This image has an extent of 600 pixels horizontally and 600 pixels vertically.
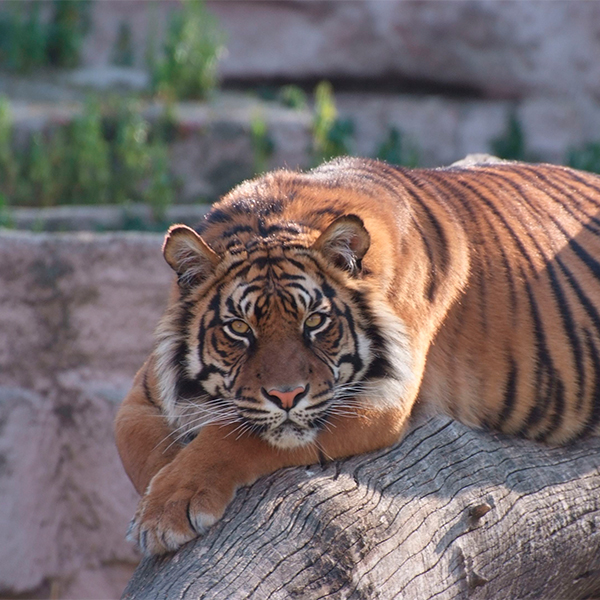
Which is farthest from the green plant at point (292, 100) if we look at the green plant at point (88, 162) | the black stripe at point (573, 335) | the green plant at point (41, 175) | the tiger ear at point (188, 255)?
the tiger ear at point (188, 255)

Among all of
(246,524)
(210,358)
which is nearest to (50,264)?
(210,358)

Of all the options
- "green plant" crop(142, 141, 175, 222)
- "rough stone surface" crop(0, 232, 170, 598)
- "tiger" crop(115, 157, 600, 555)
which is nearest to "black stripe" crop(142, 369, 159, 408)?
"tiger" crop(115, 157, 600, 555)

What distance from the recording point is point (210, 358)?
235cm

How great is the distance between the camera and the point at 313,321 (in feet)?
7.45

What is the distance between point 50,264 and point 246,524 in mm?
2649

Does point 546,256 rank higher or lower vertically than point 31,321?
higher

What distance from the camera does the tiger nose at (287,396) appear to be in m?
2.18

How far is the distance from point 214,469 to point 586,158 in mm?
5479

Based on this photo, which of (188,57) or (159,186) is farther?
(188,57)

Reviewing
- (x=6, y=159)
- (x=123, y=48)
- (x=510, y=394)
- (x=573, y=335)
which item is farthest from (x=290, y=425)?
(x=123, y=48)

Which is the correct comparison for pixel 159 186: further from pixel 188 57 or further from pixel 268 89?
pixel 268 89

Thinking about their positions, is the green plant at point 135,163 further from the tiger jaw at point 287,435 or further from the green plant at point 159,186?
the tiger jaw at point 287,435

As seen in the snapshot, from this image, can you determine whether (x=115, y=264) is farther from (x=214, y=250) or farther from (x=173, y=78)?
(x=173, y=78)

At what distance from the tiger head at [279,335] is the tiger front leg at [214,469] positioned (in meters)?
0.04
